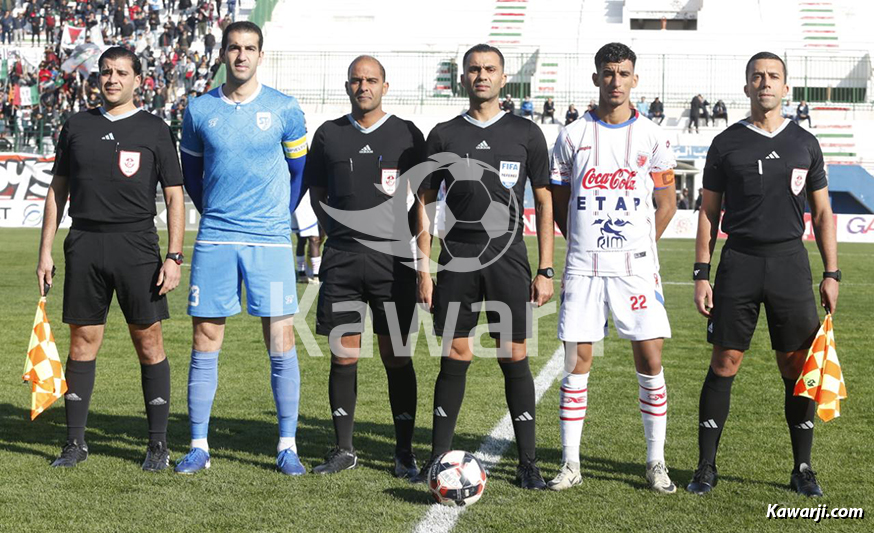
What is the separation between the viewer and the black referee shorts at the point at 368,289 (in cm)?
533

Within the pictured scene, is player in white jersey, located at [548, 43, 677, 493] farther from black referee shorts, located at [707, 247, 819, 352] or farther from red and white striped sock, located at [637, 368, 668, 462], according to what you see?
black referee shorts, located at [707, 247, 819, 352]

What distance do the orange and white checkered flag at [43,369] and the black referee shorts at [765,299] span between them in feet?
11.3

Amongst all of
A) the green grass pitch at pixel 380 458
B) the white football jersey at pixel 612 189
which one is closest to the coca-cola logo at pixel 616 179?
the white football jersey at pixel 612 189

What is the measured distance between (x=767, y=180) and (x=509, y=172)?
126cm

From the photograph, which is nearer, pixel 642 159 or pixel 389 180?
pixel 642 159

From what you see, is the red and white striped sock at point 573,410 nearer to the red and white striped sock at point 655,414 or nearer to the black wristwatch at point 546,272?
the red and white striped sock at point 655,414

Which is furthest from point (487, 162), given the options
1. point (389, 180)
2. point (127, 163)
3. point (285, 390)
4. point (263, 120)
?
point (127, 163)

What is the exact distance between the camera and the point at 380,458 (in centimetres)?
568

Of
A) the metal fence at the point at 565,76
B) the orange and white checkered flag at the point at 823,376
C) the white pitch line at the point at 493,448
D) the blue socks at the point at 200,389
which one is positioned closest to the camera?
the white pitch line at the point at 493,448

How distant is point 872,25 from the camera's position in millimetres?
41625

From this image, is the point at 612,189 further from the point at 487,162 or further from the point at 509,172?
the point at 487,162

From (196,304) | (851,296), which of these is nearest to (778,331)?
(196,304)

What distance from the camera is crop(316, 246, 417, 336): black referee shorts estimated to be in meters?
5.33

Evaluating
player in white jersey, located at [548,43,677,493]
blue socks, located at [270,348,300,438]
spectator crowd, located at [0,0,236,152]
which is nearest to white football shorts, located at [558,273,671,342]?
player in white jersey, located at [548,43,677,493]
